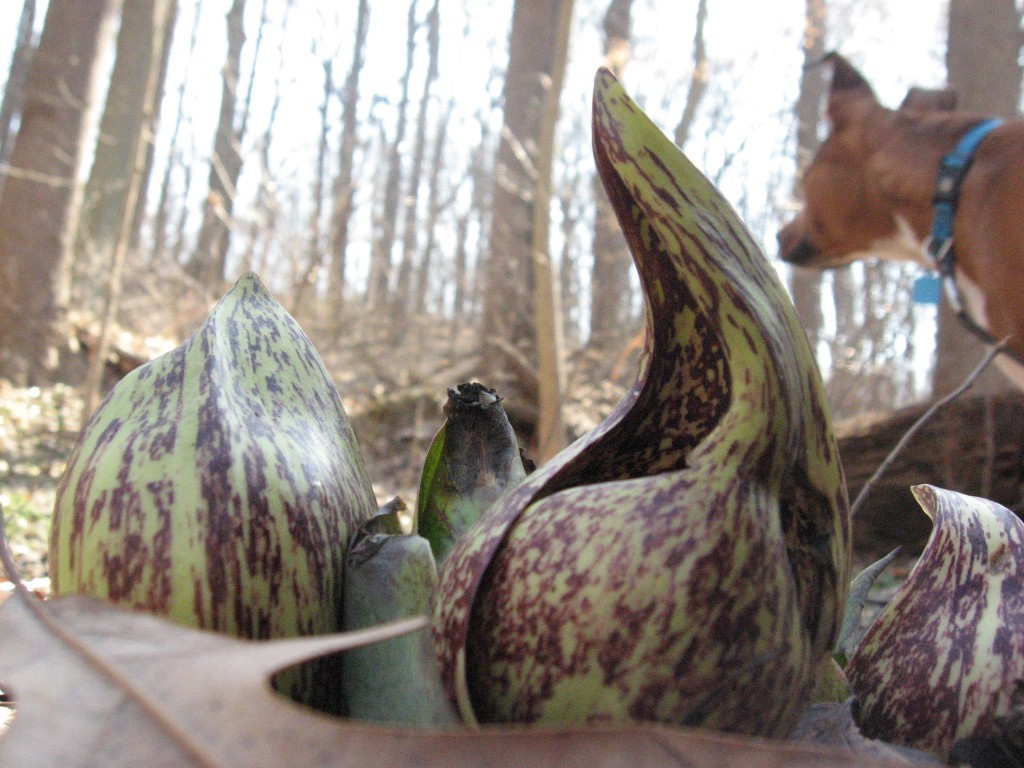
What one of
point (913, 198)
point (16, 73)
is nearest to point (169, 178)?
point (16, 73)

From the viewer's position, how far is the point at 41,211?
5.73m

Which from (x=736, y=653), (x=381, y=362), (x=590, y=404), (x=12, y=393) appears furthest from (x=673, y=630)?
(x=381, y=362)

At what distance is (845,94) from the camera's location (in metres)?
3.50

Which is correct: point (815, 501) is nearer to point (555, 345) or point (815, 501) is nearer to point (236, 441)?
point (236, 441)

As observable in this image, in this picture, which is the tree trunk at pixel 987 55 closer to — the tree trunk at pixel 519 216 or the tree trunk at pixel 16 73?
the tree trunk at pixel 519 216

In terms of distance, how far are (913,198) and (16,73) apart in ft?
56.2

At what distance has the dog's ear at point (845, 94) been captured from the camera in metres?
3.42

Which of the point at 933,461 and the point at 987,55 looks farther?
the point at 987,55

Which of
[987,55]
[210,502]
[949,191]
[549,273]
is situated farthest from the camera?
[987,55]

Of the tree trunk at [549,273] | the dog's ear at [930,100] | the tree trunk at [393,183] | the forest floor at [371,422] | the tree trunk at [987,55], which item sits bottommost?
the forest floor at [371,422]

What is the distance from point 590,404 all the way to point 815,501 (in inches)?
202

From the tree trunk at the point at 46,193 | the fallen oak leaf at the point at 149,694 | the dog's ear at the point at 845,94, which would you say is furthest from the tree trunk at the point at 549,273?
the tree trunk at the point at 46,193

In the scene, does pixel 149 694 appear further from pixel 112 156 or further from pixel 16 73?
pixel 16 73

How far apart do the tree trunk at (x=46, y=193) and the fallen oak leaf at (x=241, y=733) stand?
6152 millimetres
